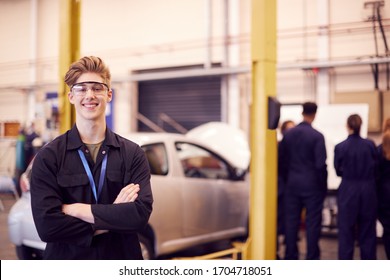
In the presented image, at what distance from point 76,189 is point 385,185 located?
110 inches

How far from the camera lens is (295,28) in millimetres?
6559

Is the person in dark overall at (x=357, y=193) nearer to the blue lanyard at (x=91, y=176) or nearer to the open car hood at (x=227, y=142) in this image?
the open car hood at (x=227, y=142)

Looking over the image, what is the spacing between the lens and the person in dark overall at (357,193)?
355 cm

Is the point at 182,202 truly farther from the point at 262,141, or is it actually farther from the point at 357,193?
the point at 357,193

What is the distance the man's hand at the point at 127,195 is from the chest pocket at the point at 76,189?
4.6 inches

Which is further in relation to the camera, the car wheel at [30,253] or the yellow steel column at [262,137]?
the car wheel at [30,253]

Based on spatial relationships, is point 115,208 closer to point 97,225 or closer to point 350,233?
point 97,225

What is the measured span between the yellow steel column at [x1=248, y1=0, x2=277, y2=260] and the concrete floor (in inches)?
48.6

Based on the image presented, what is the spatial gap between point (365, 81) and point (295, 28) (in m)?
1.37

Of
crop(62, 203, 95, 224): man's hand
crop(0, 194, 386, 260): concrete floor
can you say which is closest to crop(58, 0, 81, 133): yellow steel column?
crop(0, 194, 386, 260): concrete floor

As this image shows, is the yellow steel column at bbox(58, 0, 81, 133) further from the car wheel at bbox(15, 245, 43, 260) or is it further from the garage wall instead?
the car wheel at bbox(15, 245, 43, 260)

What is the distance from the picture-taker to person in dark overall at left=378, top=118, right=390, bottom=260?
3.55 m

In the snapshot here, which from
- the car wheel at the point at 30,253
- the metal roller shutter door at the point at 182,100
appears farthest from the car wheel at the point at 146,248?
the metal roller shutter door at the point at 182,100
